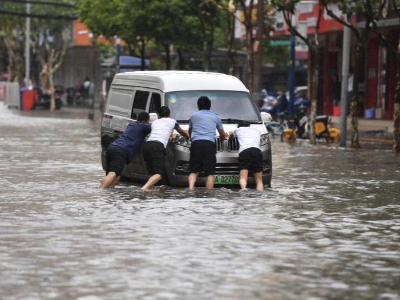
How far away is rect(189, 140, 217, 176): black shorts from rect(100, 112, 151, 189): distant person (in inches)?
36.3

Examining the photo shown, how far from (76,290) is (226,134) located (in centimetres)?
965

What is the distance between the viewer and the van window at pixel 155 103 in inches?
781

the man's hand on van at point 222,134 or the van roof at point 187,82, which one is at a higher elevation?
the van roof at point 187,82

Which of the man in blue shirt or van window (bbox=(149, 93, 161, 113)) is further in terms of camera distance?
van window (bbox=(149, 93, 161, 113))

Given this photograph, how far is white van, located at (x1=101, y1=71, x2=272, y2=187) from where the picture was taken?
18828 mm

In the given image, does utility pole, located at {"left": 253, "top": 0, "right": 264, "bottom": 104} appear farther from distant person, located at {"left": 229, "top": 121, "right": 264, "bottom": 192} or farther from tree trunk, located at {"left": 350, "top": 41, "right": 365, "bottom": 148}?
distant person, located at {"left": 229, "top": 121, "right": 264, "bottom": 192}

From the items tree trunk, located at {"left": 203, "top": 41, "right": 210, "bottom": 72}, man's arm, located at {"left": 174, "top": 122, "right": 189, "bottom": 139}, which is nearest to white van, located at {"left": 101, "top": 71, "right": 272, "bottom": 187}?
man's arm, located at {"left": 174, "top": 122, "right": 189, "bottom": 139}

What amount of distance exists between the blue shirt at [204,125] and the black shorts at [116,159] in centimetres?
108

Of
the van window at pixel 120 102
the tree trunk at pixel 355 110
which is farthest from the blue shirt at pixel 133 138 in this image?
the tree trunk at pixel 355 110

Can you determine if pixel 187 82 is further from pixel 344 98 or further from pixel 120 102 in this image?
pixel 344 98

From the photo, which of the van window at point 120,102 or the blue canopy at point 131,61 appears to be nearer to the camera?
the van window at point 120,102

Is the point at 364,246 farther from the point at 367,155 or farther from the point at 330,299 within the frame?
the point at 367,155

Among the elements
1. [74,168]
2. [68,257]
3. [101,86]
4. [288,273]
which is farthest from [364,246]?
[101,86]

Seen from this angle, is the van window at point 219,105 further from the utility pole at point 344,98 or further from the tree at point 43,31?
the tree at point 43,31
